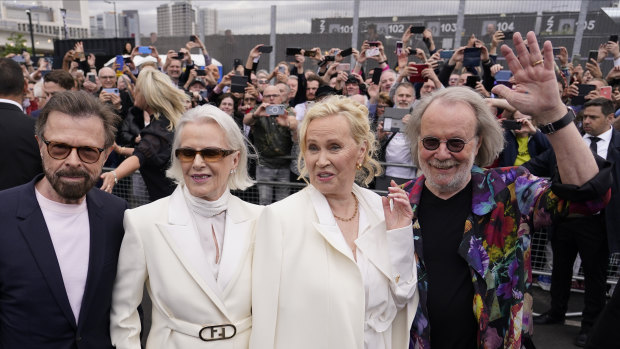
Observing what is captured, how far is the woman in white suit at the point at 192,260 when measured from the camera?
195 centimetres

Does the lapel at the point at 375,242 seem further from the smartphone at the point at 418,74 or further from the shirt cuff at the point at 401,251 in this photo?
the smartphone at the point at 418,74

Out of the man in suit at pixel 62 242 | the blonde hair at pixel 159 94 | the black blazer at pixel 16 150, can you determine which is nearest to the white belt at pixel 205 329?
the man in suit at pixel 62 242

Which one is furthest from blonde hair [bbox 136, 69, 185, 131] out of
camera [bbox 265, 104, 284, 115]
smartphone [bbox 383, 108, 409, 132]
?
smartphone [bbox 383, 108, 409, 132]

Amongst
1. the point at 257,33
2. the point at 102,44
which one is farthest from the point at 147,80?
the point at 102,44

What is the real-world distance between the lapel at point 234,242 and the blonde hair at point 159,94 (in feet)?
6.59

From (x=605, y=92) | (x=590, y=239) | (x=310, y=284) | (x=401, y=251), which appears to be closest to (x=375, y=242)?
(x=401, y=251)

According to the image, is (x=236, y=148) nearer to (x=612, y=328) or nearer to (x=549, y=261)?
(x=612, y=328)

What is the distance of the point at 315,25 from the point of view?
14508 mm

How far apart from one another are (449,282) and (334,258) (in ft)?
1.94

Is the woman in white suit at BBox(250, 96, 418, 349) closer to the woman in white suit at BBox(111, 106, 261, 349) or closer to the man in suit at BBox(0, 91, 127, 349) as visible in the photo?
the woman in white suit at BBox(111, 106, 261, 349)

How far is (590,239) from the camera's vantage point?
13.5 ft

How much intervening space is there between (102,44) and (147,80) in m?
17.9

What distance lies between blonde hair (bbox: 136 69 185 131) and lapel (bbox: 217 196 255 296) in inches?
79.0

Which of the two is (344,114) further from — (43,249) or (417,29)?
(417,29)
